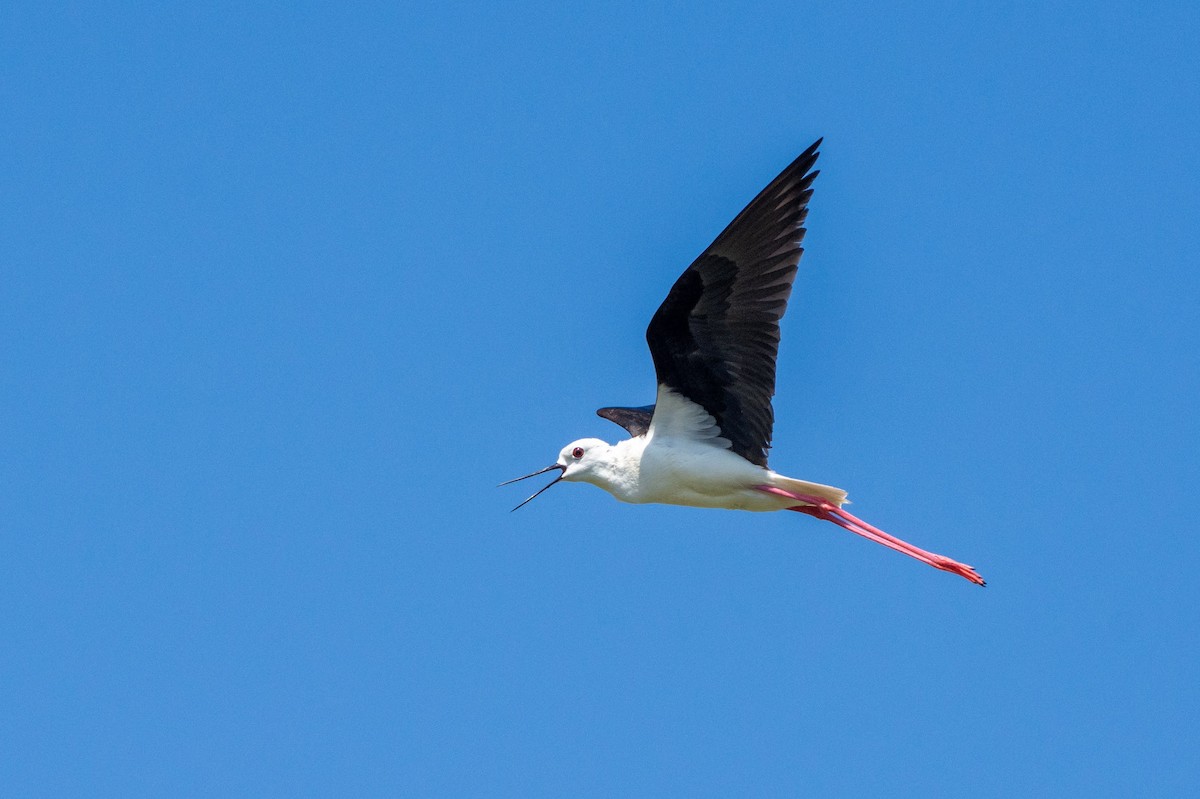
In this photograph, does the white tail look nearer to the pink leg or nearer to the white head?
the pink leg

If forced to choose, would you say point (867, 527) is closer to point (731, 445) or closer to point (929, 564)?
point (929, 564)

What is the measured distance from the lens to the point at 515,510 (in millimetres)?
13797

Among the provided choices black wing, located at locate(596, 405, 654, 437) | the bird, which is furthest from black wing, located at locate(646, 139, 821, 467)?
black wing, located at locate(596, 405, 654, 437)

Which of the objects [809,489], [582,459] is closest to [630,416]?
[582,459]

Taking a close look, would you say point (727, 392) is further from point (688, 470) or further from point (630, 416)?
point (630, 416)

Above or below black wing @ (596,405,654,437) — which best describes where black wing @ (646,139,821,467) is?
below

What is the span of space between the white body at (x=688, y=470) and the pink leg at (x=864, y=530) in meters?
0.06

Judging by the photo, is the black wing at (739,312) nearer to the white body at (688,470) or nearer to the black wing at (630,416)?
the white body at (688,470)

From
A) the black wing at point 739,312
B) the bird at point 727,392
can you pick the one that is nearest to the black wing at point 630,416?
the bird at point 727,392

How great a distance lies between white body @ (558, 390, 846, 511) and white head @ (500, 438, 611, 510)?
7 centimetres

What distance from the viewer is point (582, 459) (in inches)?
529

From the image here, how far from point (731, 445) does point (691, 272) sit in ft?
5.26

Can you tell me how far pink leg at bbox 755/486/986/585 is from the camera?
12.9 m

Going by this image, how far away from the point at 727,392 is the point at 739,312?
709 mm
